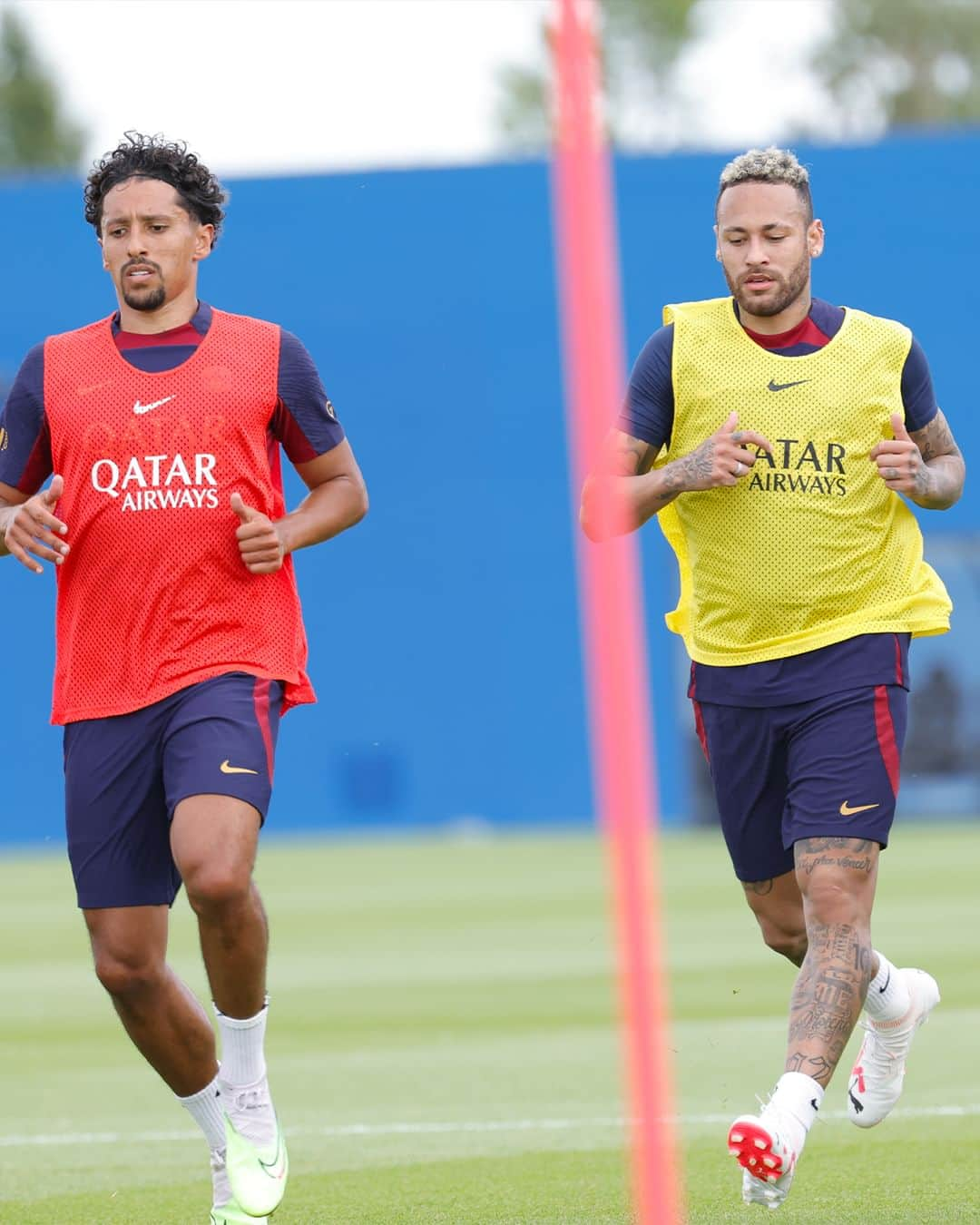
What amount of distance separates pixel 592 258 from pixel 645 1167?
1.20 meters

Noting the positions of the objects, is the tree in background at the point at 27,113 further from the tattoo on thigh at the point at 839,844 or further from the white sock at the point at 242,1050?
the tattoo on thigh at the point at 839,844

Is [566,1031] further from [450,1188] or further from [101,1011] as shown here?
[450,1188]

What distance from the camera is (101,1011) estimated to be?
468 inches

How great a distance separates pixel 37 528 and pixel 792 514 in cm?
197

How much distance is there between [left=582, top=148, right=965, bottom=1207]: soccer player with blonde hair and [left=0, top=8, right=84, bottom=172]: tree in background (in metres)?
62.6

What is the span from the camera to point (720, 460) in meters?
6.14

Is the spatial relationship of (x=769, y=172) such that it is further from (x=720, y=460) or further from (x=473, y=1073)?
(x=473, y=1073)

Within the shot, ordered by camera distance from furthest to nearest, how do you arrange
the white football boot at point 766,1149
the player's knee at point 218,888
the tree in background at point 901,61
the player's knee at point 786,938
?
the tree in background at point 901,61 → the player's knee at point 786,938 → the player's knee at point 218,888 → the white football boot at point 766,1149

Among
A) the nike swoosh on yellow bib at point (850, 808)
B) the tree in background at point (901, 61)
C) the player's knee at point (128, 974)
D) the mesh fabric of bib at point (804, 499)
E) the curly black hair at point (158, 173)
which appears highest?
the tree in background at point (901, 61)

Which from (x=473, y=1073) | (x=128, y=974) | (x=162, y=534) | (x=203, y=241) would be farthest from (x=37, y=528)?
(x=473, y=1073)

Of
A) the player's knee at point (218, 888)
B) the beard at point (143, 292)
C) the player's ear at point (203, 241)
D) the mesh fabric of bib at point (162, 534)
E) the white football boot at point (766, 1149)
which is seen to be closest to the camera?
the white football boot at point (766, 1149)

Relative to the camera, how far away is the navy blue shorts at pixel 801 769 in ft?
20.4

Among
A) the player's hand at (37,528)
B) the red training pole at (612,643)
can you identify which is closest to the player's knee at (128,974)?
the player's hand at (37,528)

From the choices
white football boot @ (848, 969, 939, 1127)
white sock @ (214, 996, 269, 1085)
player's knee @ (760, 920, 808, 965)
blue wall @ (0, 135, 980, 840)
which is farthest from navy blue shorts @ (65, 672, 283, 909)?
blue wall @ (0, 135, 980, 840)
